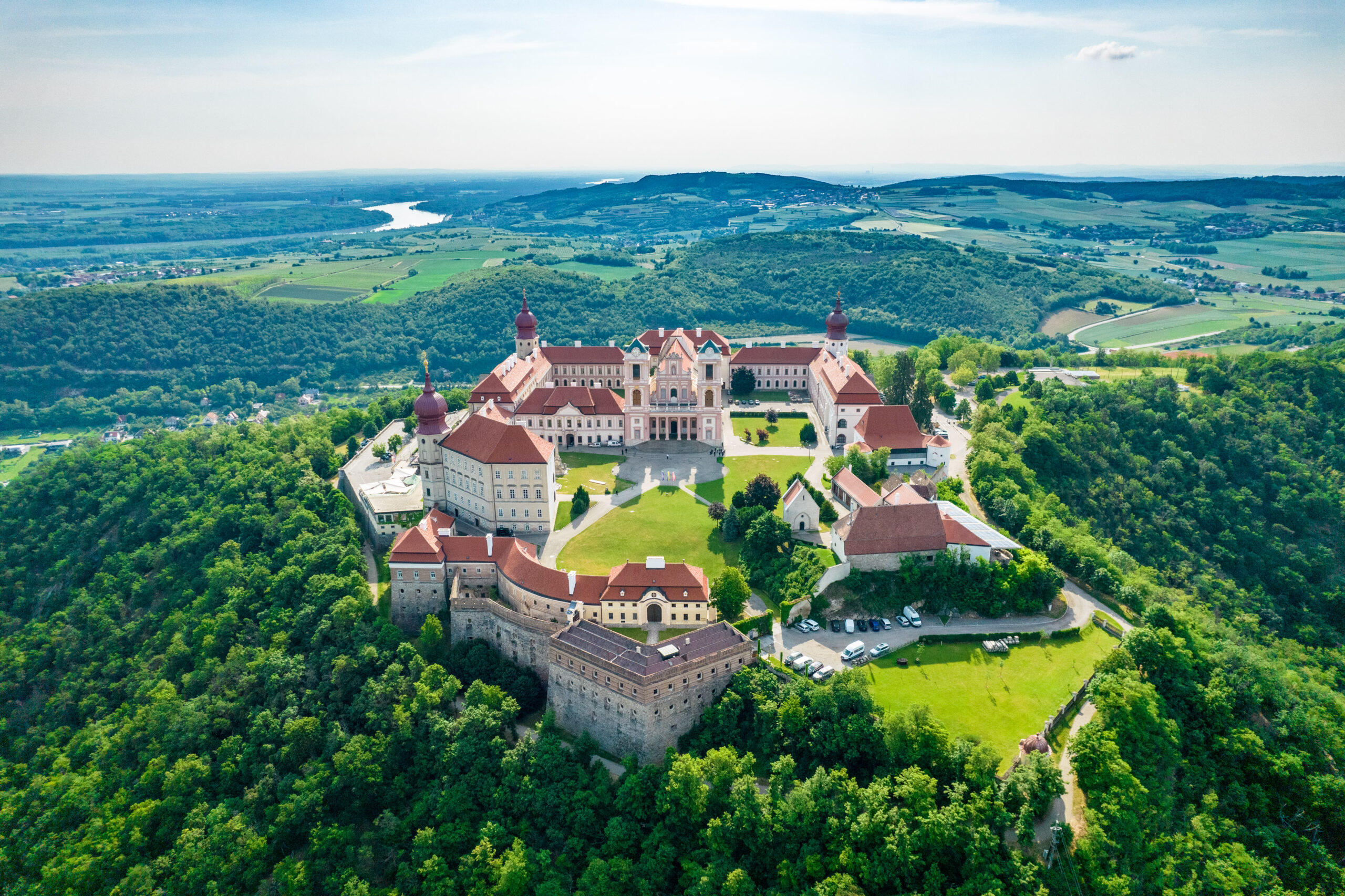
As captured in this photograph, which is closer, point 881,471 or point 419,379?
point 881,471

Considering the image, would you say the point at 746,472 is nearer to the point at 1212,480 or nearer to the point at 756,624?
the point at 756,624

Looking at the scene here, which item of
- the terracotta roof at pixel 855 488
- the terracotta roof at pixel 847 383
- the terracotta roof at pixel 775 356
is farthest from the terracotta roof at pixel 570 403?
the terracotta roof at pixel 855 488

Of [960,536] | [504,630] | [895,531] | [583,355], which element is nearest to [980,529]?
[960,536]

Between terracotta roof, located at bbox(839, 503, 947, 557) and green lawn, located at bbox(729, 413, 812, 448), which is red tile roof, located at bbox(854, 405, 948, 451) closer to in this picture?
green lawn, located at bbox(729, 413, 812, 448)

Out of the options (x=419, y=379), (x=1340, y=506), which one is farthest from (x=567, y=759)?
(x=419, y=379)

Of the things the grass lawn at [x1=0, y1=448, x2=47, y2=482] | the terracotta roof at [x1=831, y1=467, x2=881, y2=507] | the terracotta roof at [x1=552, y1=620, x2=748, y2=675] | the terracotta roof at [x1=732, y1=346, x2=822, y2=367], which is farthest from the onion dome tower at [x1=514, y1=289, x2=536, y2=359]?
the grass lawn at [x1=0, y1=448, x2=47, y2=482]

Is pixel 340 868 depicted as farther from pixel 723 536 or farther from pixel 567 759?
pixel 723 536

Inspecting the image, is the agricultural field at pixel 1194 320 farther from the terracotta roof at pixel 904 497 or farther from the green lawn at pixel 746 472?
the terracotta roof at pixel 904 497
